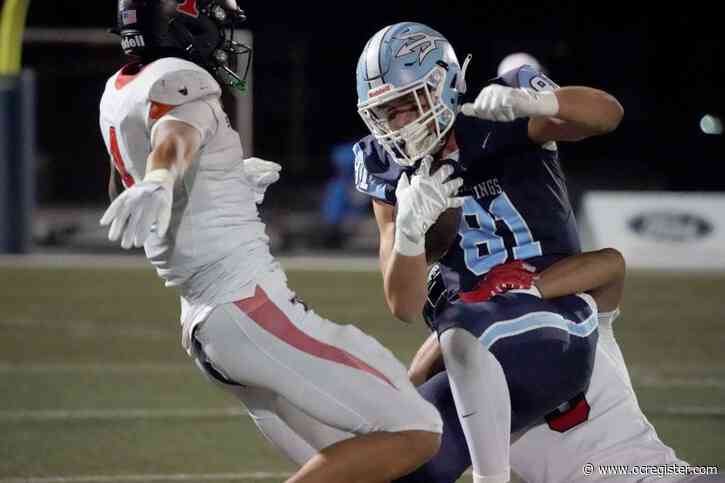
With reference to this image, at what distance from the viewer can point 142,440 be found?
14.5 feet

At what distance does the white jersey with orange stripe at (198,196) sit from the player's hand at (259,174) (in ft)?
0.57

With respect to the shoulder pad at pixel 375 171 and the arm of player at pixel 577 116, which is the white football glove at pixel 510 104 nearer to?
the arm of player at pixel 577 116

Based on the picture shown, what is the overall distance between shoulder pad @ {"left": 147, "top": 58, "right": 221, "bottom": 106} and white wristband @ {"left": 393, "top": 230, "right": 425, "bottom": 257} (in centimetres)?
51

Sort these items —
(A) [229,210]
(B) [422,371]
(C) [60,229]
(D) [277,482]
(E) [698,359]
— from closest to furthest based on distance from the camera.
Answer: (A) [229,210]
(B) [422,371]
(D) [277,482]
(E) [698,359]
(C) [60,229]

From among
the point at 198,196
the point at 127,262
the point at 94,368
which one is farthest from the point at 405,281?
the point at 127,262

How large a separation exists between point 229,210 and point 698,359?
3832 mm

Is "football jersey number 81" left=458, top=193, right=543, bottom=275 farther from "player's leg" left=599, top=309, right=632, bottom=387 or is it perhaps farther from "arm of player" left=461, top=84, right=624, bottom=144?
"player's leg" left=599, top=309, right=632, bottom=387

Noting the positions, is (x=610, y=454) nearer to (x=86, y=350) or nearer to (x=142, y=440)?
(x=142, y=440)

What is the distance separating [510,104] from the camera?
2.76 metres

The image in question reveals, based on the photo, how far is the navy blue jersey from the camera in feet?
10.2

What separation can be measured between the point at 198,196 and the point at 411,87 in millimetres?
604

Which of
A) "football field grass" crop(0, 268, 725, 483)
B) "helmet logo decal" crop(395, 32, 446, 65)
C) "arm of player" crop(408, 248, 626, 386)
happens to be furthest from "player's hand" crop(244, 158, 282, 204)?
→ "football field grass" crop(0, 268, 725, 483)

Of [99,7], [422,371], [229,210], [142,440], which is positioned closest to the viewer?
[229,210]

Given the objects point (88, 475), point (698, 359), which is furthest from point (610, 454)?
point (698, 359)
